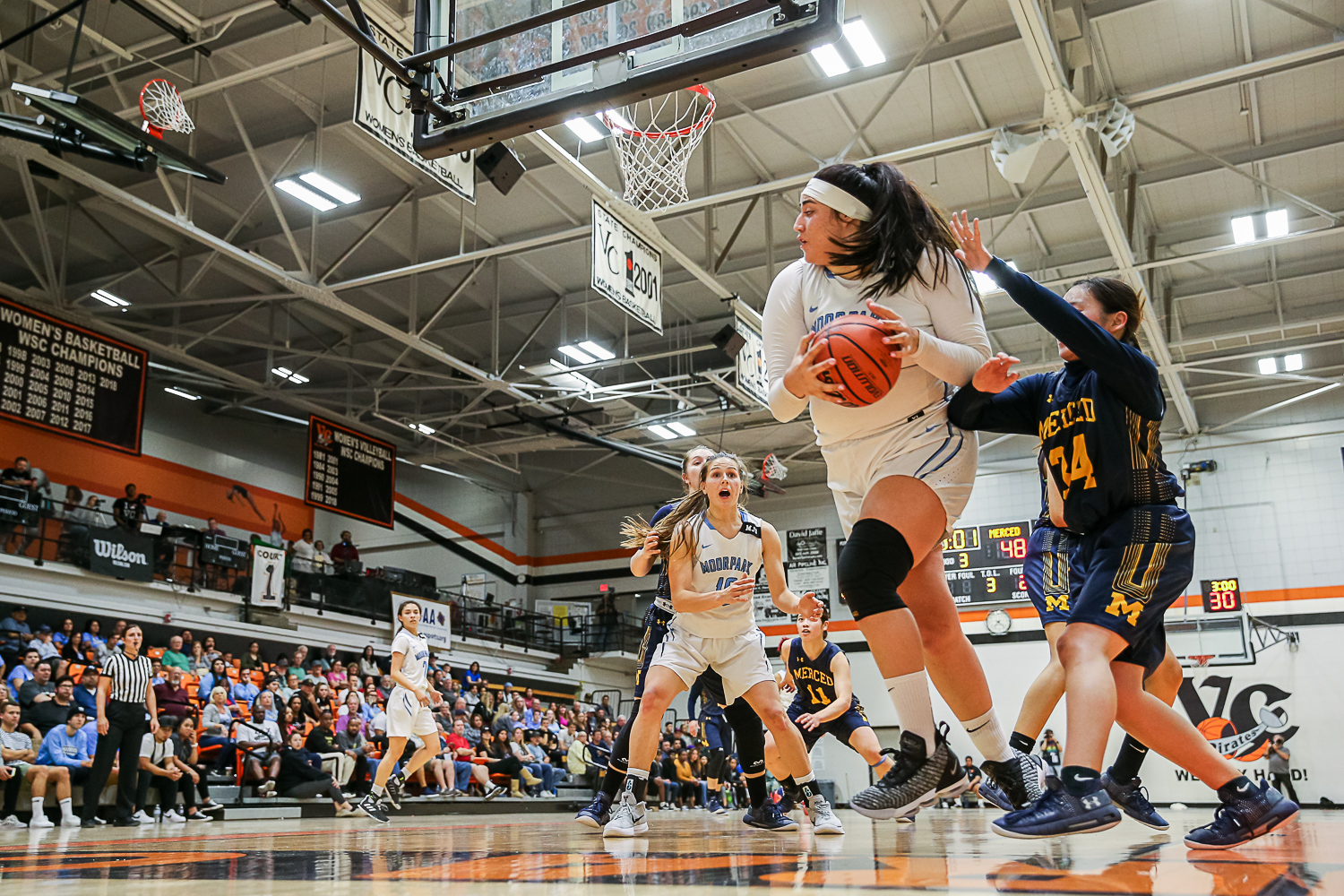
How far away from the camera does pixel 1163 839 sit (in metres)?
3.52

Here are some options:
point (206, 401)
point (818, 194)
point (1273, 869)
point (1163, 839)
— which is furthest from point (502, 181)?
point (206, 401)

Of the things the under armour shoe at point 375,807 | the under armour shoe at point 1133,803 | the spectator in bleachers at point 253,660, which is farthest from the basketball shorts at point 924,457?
the spectator in bleachers at point 253,660

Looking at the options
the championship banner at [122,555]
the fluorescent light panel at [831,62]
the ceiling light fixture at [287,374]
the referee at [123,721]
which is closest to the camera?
the referee at [123,721]

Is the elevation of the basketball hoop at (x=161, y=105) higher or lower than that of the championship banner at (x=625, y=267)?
higher

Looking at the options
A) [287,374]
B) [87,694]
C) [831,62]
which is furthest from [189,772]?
[287,374]

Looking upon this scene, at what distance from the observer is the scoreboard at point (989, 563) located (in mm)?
21391

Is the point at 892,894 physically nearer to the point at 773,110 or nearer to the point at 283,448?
the point at 773,110

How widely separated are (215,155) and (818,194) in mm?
13847

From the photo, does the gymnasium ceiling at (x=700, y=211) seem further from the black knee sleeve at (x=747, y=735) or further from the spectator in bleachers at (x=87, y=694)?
the black knee sleeve at (x=747, y=735)

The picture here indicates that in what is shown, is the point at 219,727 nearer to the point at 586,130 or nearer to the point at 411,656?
the point at 411,656

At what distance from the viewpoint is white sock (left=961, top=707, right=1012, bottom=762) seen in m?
3.08

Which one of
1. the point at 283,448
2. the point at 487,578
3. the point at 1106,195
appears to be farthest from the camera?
the point at 487,578

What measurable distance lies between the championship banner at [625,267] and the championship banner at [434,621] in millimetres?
10802

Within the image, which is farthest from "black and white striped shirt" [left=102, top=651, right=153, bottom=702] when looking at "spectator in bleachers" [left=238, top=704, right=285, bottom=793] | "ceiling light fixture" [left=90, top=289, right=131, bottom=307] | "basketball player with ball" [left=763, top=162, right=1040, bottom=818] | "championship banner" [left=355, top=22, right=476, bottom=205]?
"ceiling light fixture" [left=90, top=289, right=131, bottom=307]
